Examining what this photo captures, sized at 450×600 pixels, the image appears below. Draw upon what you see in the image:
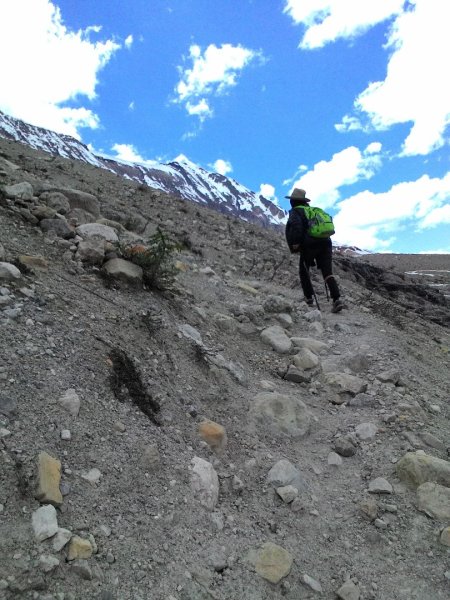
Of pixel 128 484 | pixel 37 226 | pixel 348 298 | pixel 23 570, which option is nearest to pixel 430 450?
pixel 128 484

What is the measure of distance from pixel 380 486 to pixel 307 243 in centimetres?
474

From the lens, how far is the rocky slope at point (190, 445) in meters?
2.15

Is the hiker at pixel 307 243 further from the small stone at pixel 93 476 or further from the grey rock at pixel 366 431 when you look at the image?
the small stone at pixel 93 476

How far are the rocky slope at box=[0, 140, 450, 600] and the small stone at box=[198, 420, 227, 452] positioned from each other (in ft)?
0.04

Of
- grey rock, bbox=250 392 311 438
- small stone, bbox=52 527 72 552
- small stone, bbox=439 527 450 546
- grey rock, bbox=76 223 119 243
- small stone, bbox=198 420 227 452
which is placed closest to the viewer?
small stone, bbox=52 527 72 552

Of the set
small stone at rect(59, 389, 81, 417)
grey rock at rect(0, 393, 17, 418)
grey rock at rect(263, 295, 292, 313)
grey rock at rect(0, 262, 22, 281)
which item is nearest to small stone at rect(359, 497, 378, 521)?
small stone at rect(59, 389, 81, 417)

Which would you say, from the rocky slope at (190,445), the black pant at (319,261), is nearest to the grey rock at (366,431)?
the rocky slope at (190,445)

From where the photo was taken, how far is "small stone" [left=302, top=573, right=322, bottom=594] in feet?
7.65

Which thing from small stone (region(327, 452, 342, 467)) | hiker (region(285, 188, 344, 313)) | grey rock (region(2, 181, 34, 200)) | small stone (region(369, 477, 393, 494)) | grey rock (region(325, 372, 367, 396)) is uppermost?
hiker (region(285, 188, 344, 313))

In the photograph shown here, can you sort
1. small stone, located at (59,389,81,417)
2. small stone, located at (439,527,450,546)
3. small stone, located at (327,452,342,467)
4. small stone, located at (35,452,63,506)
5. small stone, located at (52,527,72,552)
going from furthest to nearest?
small stone, located at (327,452,342,467), small stone, located at (59,389,81,417), small stone, located at (439,527,450,546), small stone, located at (35,452,63,506), small stone, located at (52,527,72,552)

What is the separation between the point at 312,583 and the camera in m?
2.35

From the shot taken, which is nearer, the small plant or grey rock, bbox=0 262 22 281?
grey rock, bbox=0 262 22 281

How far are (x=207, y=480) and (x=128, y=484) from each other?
0.55 meters

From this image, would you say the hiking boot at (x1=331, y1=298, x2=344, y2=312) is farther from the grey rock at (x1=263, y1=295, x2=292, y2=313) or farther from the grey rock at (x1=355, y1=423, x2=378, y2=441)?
the grey rock at (x1=355, y1=423, x2=378, y2=441)
